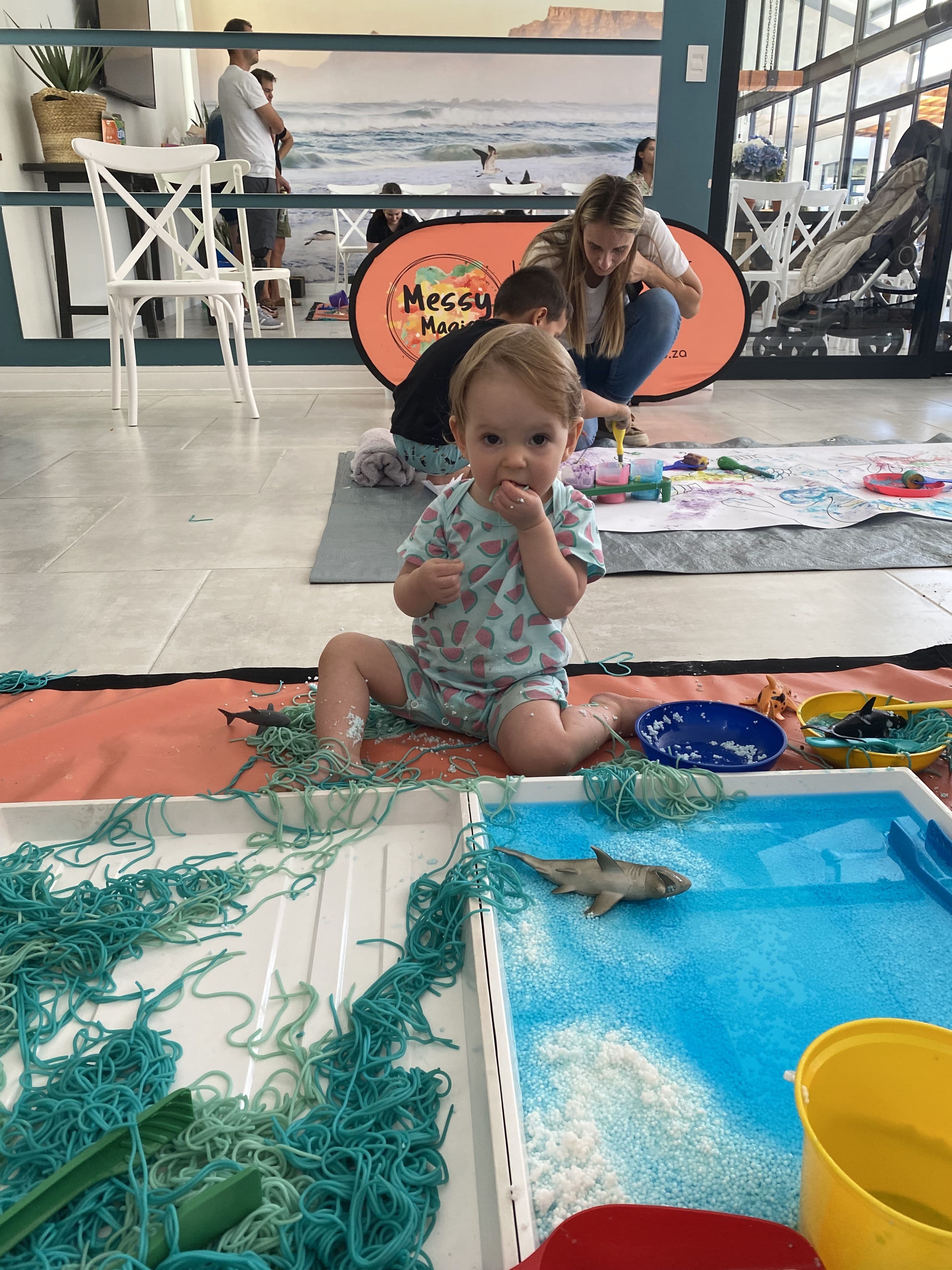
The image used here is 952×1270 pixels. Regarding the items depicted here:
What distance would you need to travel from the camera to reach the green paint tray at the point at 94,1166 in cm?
60

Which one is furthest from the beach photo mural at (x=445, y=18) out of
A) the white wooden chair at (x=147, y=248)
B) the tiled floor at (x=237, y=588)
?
the tiled floor at (x=237, y=588)

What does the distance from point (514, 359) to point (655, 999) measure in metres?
0.73

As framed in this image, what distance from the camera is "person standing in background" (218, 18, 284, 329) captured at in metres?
4.34

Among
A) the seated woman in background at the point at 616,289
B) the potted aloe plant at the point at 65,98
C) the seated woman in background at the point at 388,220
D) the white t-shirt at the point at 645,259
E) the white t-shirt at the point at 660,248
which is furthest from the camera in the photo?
the seated woman in background at the point at 388,220

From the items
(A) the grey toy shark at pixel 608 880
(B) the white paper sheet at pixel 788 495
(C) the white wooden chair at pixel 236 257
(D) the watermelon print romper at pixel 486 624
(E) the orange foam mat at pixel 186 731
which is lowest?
(A) the grey toy shark at pixel 608 880

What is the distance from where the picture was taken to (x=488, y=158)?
4.57 metres

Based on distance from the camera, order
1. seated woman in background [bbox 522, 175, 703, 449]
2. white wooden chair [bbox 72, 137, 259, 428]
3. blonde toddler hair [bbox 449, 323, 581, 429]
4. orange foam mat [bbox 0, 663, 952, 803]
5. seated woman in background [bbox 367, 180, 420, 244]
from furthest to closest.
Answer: seated woman in background [bbox 367, 180, 420, 244] → white wooden chair [bbox 72, 137, 259, 428] → seated woman in background [bbox 522, 175, 703, 449] → orange foam mat [bbox 0, 663, 952, 803] → blonde toddler hair [bbox 449, 323, 581, 429]

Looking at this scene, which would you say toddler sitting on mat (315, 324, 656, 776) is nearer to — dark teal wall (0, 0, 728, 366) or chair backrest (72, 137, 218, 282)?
chair backrest (72, 137, 218, 282)

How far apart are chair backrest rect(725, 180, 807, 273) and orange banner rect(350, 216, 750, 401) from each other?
2.92 feet

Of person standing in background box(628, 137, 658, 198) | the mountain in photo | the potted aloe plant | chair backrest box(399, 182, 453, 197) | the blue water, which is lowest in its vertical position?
the blue water

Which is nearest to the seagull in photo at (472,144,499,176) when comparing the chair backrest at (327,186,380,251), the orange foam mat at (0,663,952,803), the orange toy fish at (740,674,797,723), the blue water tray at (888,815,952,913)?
the chair backrest at (327,186,380,251)

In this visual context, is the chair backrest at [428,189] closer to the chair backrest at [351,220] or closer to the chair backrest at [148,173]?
A: the chair backrest at [351,220]

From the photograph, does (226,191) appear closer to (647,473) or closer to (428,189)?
(428,189)

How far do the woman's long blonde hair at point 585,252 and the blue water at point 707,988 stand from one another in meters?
1.92
